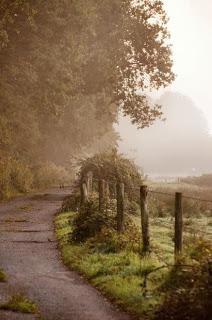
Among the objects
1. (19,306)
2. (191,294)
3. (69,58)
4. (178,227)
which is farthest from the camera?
(69,58)

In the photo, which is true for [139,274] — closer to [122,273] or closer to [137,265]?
[122,273]

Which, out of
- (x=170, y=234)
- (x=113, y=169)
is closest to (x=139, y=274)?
(x=170, y=234)

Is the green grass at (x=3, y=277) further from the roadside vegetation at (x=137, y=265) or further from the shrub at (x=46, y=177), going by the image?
the shrub at (x=46, y=177)

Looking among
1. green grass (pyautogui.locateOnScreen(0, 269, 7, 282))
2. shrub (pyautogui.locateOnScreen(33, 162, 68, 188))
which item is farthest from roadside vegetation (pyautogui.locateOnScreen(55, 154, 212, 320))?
shrub (pyautogui.locateOnScreen(33, 162, 68, 188))

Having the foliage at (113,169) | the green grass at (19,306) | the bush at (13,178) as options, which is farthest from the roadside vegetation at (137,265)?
the bush at (13,178)

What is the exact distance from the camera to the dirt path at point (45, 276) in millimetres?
9520

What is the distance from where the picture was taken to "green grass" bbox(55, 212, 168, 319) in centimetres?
978

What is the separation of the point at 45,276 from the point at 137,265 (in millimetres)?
1982

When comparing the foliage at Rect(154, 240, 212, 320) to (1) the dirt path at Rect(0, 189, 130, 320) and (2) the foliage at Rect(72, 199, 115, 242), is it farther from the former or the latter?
(2) the foliage at Rect(72, 199, 115, 242)

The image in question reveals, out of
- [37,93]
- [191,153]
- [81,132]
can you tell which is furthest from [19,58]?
[191,153]

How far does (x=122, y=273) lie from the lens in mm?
11797

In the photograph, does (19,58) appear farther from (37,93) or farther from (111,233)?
(111,233)

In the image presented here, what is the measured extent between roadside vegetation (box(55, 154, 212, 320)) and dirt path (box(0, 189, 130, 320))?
12.3 inches

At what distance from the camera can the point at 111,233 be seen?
15.4 m
